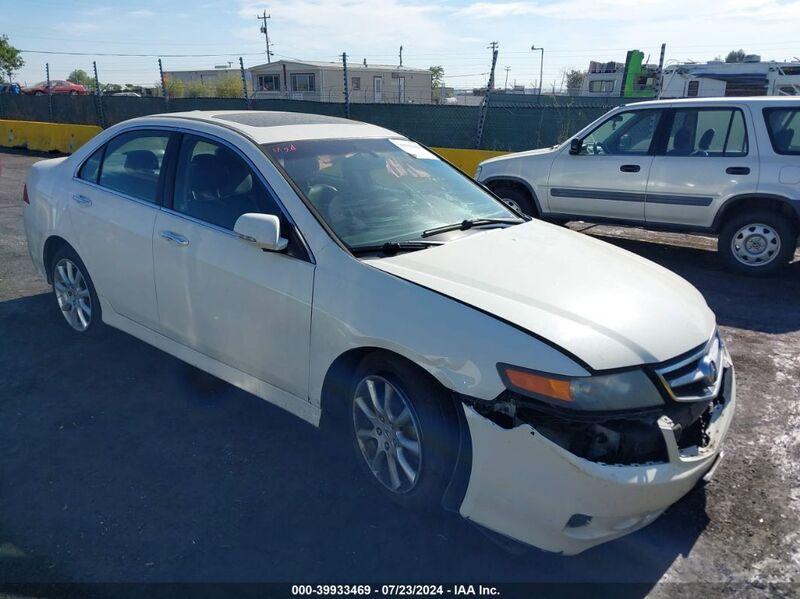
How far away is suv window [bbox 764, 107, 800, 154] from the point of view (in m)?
6.68

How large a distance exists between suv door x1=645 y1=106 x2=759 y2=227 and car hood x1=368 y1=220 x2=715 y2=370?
13.3ft

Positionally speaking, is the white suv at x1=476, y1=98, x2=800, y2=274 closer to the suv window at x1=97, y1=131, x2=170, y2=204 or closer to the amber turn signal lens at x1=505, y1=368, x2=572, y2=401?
the suv window at x1=97, y1=131, x2=170, y2=204

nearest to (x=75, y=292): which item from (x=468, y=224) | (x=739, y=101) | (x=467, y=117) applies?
(x=468, y=224)

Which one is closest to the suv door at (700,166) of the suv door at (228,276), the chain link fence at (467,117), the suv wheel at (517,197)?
the suv wheel at (517,197)

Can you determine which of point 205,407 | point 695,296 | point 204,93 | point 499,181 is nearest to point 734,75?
point 499,181

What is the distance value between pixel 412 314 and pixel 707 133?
19.5ft

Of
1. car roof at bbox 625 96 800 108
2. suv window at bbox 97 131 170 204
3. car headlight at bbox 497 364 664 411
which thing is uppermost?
car roof at bbox 625 96 800 108

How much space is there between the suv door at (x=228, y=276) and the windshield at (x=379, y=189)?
0.25 meters

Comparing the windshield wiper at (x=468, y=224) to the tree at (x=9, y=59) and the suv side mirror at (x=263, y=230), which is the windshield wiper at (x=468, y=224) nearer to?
the suv side mirror at (x=263, y=230)

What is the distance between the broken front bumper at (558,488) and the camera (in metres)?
2.35

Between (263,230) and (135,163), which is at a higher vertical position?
(135,163)

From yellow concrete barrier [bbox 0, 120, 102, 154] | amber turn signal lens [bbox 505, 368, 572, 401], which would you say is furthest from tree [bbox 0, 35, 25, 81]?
amber turn signal lens [bbox 505, 368, 572, 401]

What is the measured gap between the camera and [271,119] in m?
4.13

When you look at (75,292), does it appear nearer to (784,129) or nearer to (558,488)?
(558,488)
